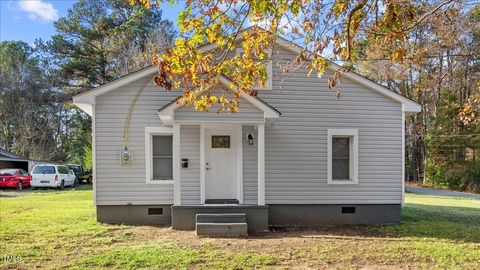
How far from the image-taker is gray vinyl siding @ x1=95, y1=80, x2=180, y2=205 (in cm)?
981

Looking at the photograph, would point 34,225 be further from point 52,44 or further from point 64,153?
point 64,153

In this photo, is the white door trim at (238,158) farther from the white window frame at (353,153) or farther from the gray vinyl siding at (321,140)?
the white window frame at (353,153)

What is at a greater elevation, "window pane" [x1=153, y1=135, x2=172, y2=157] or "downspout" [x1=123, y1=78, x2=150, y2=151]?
"downspout" [x1=123, y1=78, x2=150, y2=151]

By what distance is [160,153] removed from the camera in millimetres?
10164

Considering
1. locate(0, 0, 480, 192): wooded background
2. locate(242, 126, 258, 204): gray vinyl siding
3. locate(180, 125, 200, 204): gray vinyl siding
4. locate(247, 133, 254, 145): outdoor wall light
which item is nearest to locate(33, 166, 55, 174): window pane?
locate(0, 0, 480, 192): wooded background

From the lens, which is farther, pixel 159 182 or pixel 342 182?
pixel 342 182

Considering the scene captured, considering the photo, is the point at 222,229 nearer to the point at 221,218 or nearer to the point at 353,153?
the point at 221,218

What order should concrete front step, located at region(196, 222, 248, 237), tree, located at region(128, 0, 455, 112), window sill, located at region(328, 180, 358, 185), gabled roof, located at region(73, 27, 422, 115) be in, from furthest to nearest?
window sill, located at region(328, 180, 358, 185), gabled roof, located at region(73, 27, 422, 115), concrete front step, located at region(196, 222, 248, 237), tree, located at region(128, 0, 455, 112)

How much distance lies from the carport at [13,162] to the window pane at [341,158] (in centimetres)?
2476

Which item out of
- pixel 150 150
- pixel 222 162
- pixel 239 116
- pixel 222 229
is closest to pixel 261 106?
pixel 239 116

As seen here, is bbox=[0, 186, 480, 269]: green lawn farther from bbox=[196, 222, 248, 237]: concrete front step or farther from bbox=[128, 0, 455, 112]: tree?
bbox=[128, 0, 455, 112]: tree

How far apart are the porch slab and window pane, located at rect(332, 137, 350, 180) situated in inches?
96.6

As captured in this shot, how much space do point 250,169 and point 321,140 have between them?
1.98m

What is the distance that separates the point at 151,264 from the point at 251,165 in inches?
174
